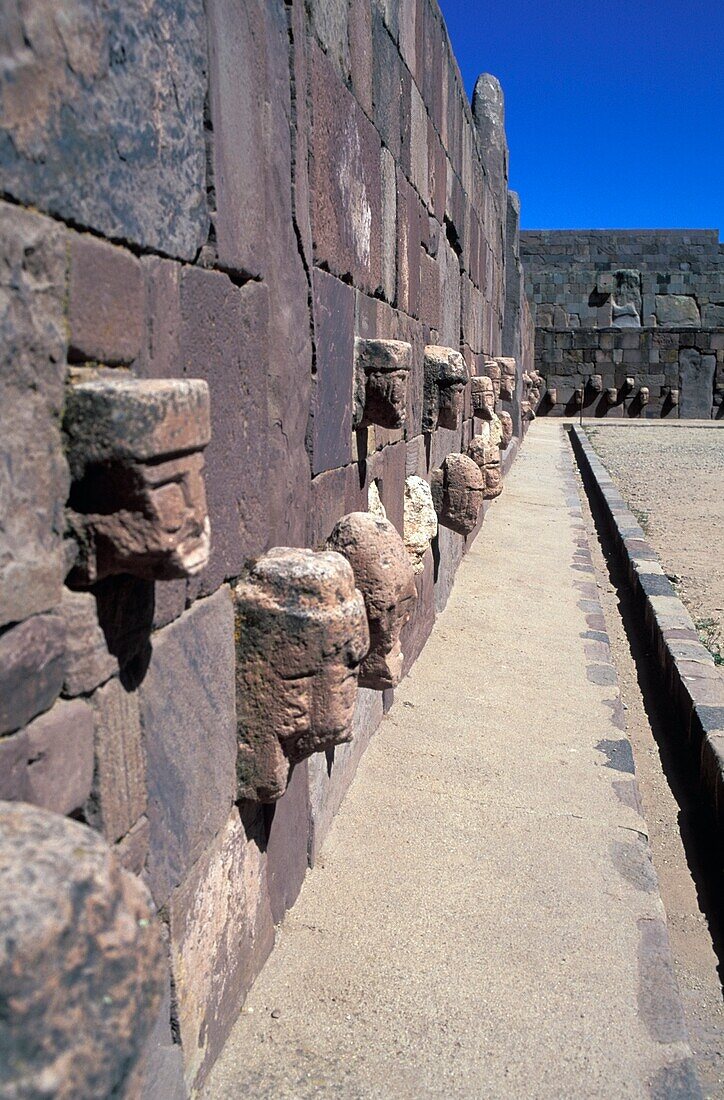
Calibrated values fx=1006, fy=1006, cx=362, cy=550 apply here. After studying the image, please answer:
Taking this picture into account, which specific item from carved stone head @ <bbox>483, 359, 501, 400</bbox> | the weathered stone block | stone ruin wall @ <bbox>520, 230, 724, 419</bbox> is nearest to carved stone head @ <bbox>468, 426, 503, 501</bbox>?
carved stone head @ <bbox>483, 359, 501, 400</bbox>

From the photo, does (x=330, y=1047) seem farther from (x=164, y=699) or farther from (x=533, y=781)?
(x=533, y=781)

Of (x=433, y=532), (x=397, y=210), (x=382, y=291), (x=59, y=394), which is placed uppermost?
(x=397, y=210)

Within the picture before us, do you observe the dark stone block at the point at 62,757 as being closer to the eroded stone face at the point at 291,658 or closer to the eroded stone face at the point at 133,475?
the eroded stone face at the point at 133,475

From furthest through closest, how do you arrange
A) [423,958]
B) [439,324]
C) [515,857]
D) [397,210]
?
[439,324] < [397,210] < [515,857] < [423,958]

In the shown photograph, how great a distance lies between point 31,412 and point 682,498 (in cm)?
1268

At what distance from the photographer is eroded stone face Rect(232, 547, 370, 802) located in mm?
2352

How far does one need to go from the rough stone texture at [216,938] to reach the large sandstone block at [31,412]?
90 cm

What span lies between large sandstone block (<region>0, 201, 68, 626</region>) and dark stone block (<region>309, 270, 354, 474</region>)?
167cm

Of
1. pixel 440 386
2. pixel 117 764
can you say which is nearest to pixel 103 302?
pixel 117 764

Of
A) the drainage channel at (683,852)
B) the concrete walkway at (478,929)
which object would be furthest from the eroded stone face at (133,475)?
the drainage channel at (683,852)

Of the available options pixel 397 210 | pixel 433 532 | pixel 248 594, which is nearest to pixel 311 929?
pixel 248 594

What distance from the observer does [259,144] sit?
8.07 feet

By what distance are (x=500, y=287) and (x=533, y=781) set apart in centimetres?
1011

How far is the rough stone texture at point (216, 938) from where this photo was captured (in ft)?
6.93
